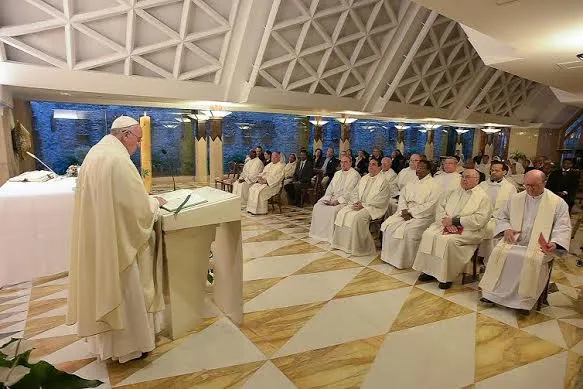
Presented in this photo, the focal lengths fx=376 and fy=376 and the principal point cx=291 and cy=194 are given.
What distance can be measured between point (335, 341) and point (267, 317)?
2.43 feet

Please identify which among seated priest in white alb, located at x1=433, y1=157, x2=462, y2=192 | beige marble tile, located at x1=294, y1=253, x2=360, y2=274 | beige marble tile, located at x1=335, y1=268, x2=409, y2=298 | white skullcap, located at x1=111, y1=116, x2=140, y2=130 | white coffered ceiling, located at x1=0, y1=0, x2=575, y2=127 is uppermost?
white coffered ceiling, located at x1=0, y1=0, x2=575, y2=127

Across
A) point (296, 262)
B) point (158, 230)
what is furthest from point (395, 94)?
point (158, 230)

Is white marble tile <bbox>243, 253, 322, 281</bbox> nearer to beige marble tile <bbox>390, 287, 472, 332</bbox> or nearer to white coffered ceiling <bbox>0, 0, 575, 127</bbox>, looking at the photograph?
beige marble tile <bbox>390, 287, 472, 332</bbox>

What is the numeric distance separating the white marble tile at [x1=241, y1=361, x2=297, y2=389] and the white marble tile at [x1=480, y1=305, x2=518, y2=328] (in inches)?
91.2

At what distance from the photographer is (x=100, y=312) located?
102 inches

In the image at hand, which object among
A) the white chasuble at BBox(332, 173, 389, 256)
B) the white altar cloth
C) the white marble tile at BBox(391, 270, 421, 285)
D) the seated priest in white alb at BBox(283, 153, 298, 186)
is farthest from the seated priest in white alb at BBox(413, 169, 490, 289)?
the seated priest in white alb at BBox(283, 153, 298, 186)

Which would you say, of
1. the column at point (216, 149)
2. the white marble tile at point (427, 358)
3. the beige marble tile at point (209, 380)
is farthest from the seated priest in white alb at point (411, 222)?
the column at point (216, 149)

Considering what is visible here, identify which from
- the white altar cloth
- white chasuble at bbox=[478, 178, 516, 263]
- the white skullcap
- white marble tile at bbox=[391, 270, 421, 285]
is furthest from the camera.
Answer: white chasuble at bbox=[478, 178, 516, 263]

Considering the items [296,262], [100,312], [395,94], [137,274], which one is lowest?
[296,262]

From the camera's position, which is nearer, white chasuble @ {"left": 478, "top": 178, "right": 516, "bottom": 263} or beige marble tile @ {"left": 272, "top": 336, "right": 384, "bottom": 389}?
beige marble tile @ {"left": 272, "top": 336, "right": 384, "bottom": 389}

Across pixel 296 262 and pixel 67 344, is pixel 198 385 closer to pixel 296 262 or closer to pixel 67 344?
pixel 67 344

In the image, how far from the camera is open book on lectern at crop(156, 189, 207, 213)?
3.08 meters

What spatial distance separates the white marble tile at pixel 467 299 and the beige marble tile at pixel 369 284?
56cm

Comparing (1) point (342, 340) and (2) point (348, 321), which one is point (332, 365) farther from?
(2) point (348, 321)
